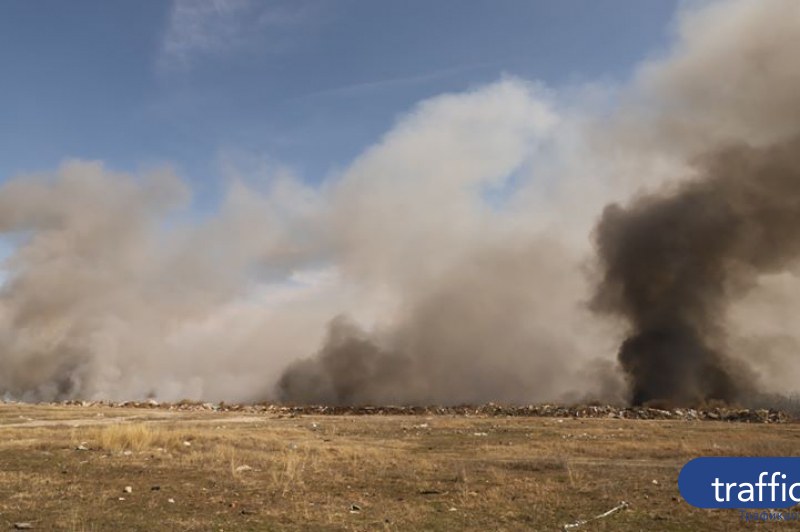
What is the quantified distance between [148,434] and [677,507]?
2293 centimetres

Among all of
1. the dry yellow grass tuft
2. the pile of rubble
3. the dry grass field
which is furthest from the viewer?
the pile of rubble

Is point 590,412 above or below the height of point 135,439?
above

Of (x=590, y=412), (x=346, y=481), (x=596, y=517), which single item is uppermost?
(x=590, y=412)

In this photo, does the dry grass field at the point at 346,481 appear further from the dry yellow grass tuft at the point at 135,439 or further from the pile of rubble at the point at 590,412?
the pile of rubble at the point at 590,412

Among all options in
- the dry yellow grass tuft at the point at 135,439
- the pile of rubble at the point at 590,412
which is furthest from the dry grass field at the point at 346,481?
the pile of rubble at the point at 590,412

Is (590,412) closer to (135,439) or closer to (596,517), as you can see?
(135,439)

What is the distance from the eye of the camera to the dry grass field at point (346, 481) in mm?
13867

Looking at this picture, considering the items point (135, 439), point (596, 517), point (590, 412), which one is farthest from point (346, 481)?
point (590, 412)

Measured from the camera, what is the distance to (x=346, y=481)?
1934 centimetres

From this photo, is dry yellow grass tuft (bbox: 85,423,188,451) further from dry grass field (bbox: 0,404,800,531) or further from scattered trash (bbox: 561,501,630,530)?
scattered trash (bbox: 561,501,630,530)

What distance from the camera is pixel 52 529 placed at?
1275cm

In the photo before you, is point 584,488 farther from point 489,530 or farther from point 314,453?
point 314,453

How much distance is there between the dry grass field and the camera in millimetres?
13867

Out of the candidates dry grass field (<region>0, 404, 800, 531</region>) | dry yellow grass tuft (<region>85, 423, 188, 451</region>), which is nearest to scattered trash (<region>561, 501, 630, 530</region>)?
dry grass field (<region>0, 404, 800, 531</region>)
